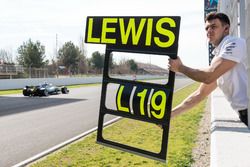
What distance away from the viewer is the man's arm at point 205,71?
2.71 metres

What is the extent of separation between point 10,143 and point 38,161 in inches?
82.1

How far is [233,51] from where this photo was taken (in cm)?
291

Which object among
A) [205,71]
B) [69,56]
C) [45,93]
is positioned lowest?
[45,93]

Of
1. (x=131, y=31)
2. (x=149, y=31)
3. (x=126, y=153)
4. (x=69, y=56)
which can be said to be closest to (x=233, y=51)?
(x=149, y=31)

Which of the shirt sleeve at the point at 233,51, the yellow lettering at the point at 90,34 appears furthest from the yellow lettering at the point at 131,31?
the shirt sleeve at the point at 233,51

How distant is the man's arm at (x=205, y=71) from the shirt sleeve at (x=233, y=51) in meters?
0.04

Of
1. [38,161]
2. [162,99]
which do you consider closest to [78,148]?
[38,161]

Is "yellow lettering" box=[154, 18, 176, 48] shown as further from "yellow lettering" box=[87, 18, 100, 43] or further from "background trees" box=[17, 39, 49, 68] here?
"background trees" box=[17, 39, 49, 68]

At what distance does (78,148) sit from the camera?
7.35 m

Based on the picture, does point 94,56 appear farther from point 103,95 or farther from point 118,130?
point 103,95

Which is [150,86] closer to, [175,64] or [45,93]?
[175,64]

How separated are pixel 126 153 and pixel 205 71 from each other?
4.24 m

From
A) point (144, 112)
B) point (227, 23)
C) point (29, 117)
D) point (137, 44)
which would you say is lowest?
point (29, 117)

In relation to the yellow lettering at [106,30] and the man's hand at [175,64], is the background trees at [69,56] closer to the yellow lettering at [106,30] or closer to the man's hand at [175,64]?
the yellow lettering at [106,30]
